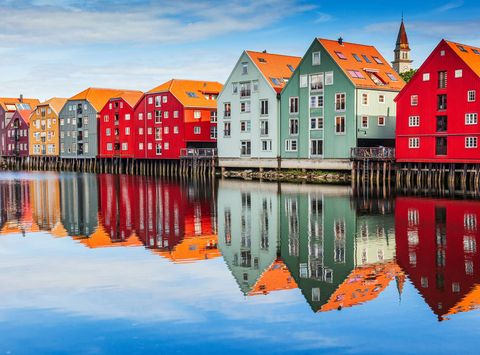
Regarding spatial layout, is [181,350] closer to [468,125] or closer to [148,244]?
[148,244]

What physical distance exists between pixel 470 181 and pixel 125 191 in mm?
29474

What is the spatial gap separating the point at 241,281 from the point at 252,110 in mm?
61504

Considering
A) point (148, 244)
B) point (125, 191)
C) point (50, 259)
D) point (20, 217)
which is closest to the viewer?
point (50, 259)

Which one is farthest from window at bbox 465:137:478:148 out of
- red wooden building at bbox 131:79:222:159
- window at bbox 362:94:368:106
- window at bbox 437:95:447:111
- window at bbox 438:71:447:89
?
red wooden building at bbox 131:79:222:159

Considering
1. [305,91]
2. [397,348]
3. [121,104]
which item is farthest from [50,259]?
[121,104]

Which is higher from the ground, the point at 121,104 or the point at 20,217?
the point at 121,104

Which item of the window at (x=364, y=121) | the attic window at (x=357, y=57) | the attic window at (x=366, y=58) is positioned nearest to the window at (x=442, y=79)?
the window at (x=364, y=121)

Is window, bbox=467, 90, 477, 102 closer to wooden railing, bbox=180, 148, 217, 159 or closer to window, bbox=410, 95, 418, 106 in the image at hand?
window, bbox=410, 95, 418, 106

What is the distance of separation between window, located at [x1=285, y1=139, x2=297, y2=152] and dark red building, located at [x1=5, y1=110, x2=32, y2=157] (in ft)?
259

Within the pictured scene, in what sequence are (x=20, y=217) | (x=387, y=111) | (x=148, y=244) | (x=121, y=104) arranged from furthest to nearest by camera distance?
(x=121, y=104), (x=387, y=111), (x=20, y=217), (x=148, y=244)

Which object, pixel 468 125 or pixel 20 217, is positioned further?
pixel 468 125

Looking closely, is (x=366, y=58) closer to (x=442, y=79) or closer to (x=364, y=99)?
(x=364, y=99)

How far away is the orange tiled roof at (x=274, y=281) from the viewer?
19828 mm

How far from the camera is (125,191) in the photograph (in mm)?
58594
